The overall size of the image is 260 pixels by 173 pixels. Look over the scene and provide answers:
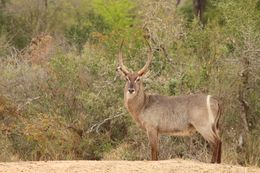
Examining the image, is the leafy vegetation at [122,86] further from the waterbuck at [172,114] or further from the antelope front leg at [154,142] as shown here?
the antelope front leg at [154,142]

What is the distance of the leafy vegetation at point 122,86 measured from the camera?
480 inches

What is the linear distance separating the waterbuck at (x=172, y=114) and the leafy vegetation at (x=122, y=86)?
4.73 feet

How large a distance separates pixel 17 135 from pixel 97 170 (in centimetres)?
558

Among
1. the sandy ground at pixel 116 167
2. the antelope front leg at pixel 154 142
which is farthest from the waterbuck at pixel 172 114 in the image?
the sandy ground at pixel 116 167

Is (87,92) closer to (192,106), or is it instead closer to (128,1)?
(192,106)

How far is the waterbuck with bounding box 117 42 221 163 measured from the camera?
10047mm

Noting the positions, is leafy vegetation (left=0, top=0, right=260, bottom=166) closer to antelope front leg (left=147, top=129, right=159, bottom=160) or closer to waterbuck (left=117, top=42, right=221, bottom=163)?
waterbuck (left=117, top=42, right=221, bottom=163)

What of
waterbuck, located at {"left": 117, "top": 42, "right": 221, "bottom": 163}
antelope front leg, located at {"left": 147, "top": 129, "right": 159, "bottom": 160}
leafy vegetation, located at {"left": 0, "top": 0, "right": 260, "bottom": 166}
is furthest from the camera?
leafy vegetation, located at {"left": 0, "top": 0, "right": 260, "bottom": 166}

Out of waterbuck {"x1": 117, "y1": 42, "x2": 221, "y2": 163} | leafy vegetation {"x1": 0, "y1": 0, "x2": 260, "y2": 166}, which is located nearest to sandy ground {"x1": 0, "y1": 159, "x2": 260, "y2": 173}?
waterbuck {"x1": 117, "y1": 42, "x2": 221, "y2": 163}

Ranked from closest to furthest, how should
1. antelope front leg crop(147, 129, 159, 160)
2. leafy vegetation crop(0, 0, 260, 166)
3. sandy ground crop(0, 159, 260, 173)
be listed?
sandy ground crop(0, 159, 260, 173), antelope front leg crop(147, 129, 159, 160), leafy vegetation crop(0, 0, 260, 166)

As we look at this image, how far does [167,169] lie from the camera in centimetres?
826

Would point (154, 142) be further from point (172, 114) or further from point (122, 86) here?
point (122, 86)

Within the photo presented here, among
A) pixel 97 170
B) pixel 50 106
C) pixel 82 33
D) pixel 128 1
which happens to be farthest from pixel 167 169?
pixel 128 1

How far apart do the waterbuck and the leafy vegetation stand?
1.44m
